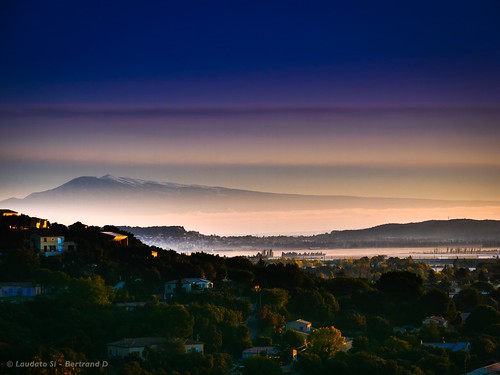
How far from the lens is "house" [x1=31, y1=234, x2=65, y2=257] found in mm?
35500

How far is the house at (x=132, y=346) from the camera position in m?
25.1

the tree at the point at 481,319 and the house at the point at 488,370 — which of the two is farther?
the tree at the point at 481,319

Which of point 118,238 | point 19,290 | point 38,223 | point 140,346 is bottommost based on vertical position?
point 140,346

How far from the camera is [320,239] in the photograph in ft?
621

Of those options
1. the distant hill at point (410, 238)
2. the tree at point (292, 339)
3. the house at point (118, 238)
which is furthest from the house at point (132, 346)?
the distant hill at point (410, 238)

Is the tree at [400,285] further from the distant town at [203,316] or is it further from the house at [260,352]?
the house at [260,352]

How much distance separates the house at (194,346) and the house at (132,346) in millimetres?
569

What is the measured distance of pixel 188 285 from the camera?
33.8 m

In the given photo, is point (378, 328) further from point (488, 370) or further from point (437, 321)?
point (488, 370)

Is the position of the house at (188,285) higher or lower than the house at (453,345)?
higher

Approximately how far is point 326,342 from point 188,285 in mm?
6978

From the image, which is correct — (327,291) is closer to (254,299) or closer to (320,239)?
(254,299)

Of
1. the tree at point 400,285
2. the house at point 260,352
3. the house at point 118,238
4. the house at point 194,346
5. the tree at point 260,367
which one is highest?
the house at point 118,238

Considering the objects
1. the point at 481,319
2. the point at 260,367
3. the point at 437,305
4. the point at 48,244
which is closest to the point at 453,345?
the point at 481,319
